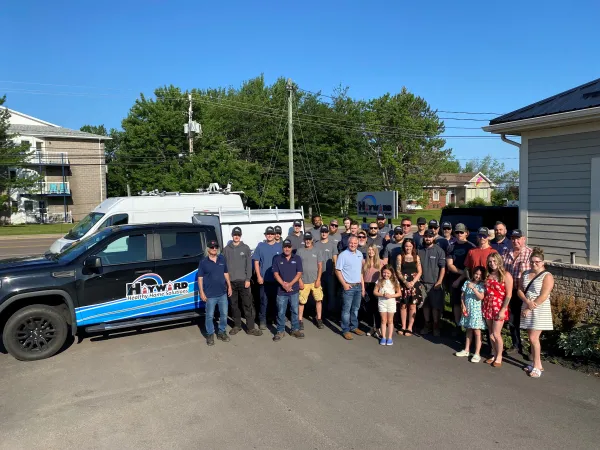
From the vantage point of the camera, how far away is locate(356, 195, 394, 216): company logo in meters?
14.4

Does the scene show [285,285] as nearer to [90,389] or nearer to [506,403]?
[90,389]

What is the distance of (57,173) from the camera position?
144 ft

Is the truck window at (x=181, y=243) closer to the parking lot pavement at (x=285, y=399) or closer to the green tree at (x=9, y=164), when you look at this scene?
the parking lot pavement at (x=285, y=399)

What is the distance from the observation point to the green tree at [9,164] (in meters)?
35.7

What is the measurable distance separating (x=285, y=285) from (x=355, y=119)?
41768 millimetres

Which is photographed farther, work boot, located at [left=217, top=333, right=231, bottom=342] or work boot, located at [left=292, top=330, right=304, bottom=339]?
work boot, located at [left=292, top=330, right=304, bottom=339]

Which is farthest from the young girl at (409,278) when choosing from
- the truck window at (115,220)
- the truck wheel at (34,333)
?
the truck window at (115,220)

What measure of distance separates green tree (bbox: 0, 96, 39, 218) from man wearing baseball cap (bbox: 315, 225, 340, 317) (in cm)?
3463

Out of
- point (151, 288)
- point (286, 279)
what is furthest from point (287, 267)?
point (151, 288)

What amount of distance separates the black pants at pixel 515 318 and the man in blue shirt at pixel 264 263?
369 centimetres

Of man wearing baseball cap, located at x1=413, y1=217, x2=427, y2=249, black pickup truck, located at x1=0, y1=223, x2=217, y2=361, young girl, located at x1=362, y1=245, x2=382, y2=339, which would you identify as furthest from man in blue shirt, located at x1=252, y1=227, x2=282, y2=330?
man wearing baseball cap, located at x1=413, y1=217, x2=427, y2=249

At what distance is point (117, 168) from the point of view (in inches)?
2237

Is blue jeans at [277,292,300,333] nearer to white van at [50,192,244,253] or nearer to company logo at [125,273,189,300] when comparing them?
company logo at [125,273,189,300]

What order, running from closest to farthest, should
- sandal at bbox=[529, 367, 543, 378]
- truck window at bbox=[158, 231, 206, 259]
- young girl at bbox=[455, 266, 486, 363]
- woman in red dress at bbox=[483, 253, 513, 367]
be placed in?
sandal at bbox=[529, 367, 543, 378] → woman in red dress at bbox=[483, 253, 513, 367] → young girl at bbox=[455, 266, 486, 363] → truck window at bbox=[158, 231, 206, 259]
